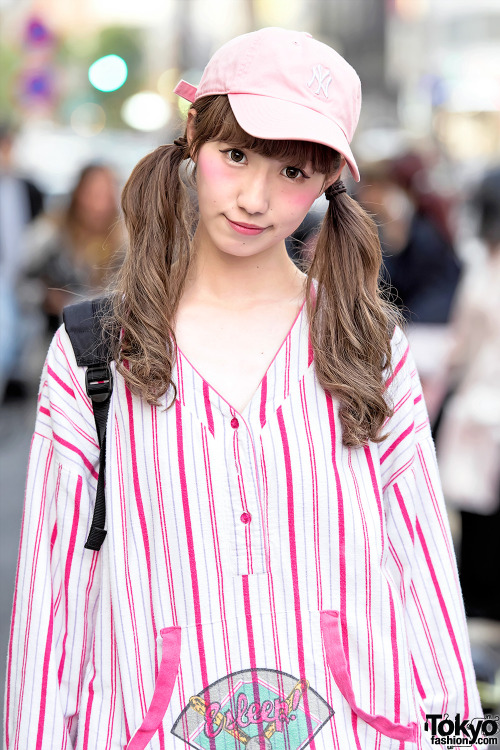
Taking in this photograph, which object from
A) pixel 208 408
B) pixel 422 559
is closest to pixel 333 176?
pixel 208 408

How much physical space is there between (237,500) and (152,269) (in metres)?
0.50

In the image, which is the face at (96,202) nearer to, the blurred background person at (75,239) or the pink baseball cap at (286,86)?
the blurred background person at (75,239)

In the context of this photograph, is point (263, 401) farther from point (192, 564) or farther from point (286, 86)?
point (286, 86)

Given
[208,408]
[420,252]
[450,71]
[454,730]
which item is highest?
[450,71]

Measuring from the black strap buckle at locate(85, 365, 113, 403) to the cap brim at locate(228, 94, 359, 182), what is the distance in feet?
1.74

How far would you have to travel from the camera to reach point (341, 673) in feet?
6.40

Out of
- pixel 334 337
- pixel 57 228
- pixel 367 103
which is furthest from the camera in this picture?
pixel 367 103

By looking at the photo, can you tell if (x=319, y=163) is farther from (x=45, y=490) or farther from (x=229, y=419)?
(x=45, y=490)

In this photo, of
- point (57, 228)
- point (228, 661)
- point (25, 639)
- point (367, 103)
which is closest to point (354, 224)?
point (228, 661)

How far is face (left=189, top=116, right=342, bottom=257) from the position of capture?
1924 mm

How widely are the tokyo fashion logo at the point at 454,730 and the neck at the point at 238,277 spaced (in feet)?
2.95

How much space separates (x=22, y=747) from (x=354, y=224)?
3.95 ft

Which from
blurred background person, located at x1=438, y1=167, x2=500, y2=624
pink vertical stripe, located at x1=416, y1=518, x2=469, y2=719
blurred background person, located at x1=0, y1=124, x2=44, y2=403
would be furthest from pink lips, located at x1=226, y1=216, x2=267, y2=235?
blurred background person, located at x1=0, y1=124, x2=44, y2=403

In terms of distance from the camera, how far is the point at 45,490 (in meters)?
2.04
